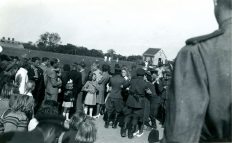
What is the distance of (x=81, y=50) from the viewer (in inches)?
2256

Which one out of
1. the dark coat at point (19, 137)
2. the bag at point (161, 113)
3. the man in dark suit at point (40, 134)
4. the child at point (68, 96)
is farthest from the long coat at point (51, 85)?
the dark coat at point (19, 137)

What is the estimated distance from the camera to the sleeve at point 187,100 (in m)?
1.48

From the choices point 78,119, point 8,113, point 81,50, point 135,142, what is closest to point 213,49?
point 78,119

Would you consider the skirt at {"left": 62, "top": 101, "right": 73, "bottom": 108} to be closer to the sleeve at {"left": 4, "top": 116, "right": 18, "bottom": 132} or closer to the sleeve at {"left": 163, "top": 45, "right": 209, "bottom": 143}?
the sleeve at {"left": 4, "top": 116, "right": 18, "bottom": 132}

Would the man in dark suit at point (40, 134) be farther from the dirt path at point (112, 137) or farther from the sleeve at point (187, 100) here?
the dirt path at point (112, 137)

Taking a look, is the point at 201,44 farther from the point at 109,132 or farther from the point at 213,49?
the point at 109,132

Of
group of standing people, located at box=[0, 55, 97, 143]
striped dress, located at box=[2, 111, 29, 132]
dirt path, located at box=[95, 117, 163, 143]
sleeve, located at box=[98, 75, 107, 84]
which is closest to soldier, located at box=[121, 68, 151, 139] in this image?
dirt path, located at box=[95, 117, 163, 143]

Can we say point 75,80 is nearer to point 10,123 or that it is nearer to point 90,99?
point 90,99

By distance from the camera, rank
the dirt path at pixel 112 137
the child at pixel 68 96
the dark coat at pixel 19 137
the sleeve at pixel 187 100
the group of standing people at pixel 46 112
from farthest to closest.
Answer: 1. the child at pixel 68 96
2. the dirt path at pixel 112 137
3. the group of standing people at pixel 46 112
4. the dark coat at pixel 19 137
5. the sleeve at pixel 187 100

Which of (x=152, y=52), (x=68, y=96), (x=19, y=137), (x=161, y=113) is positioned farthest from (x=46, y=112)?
(x=152, y=52)

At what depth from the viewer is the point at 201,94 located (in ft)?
4.97

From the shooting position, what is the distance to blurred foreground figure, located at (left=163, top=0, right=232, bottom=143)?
4.88ft

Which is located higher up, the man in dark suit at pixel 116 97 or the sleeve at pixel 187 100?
the sleeve at pixel 187 100

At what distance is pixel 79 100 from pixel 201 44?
12.6 metres
